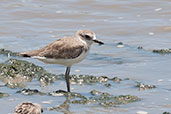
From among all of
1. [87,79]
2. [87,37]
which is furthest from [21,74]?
[87,37]

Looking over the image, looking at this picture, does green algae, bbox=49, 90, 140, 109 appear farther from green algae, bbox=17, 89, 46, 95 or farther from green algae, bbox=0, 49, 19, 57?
green algae, bbox=0, 49, 19, 57

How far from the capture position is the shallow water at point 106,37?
265 inches

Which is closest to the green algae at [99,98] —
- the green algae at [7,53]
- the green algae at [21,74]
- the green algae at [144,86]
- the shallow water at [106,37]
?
the shallow water at [106,37]

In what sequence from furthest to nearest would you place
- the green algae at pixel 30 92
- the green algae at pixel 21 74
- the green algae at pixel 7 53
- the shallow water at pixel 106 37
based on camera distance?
the green algae at pixel 7 53
the green algae at pixel 21 74
the green algae at pixel 30 92
the shallow water at pixel 106 37

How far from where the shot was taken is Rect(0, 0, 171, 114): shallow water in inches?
265

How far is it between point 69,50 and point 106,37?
13.5 feet

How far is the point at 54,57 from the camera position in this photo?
22.5ft

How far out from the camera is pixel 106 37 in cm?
1083

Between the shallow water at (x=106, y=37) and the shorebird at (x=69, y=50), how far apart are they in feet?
1.78

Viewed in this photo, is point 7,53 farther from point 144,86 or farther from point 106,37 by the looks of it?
point 144,86

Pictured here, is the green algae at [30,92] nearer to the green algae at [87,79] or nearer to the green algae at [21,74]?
the green algae at [21,74]

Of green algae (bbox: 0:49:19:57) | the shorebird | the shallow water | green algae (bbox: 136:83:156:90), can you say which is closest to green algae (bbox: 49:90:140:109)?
the shallow water

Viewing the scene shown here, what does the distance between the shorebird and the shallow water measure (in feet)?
1.78

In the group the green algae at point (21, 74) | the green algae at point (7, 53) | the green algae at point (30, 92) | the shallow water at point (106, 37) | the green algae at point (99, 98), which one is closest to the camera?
the green algae at point (99, 98)
